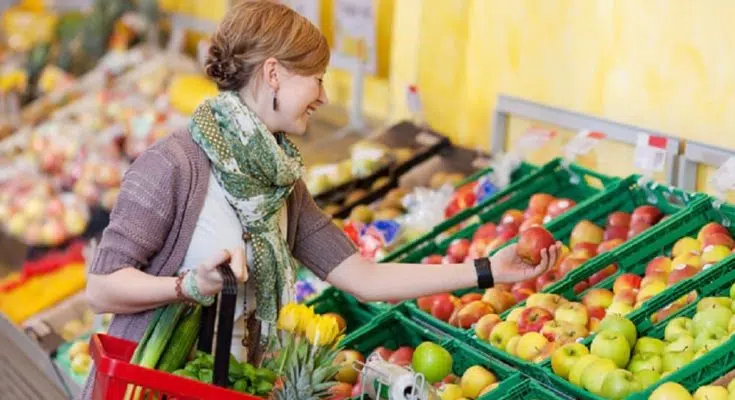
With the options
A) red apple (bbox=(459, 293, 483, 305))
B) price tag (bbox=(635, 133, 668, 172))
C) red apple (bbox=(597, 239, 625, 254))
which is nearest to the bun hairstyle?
red apple (bbox=(459, 293, 483, 305))

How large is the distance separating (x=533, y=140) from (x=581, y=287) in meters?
0.95

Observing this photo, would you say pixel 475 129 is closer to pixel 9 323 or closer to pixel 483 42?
pixel 483 42

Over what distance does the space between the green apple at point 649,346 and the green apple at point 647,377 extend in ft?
0.34

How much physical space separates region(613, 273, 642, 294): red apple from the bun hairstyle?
45.2 inches

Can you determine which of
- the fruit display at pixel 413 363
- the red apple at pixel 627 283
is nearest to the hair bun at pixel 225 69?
the fruit display at pixel 413 363

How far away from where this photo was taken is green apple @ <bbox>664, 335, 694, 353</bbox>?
9.57 feet

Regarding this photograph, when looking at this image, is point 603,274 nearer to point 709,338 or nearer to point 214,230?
point 709,338

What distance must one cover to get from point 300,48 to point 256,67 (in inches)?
4.1

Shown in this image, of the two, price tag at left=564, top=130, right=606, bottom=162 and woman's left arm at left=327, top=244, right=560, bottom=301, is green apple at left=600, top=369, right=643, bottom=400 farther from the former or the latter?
price tag at left=564, top=130, right=606, bottom=162

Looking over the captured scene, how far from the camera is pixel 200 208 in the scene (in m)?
2.81

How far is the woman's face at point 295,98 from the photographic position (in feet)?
9.06

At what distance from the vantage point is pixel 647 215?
3.75m

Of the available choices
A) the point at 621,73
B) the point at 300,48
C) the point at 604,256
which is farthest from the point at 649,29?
the point at 300,48

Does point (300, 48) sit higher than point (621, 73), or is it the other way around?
point (300, 48)
